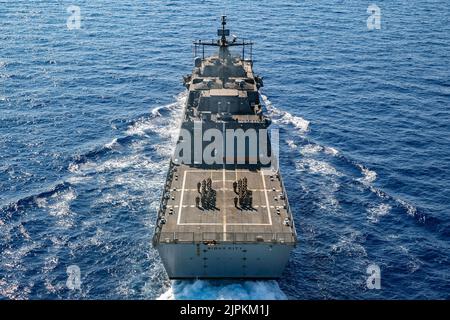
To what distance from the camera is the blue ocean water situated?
4709 centimetres

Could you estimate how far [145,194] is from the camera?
59062mm

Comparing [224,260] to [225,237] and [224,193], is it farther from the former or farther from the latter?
[224,193]

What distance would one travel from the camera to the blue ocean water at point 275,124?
155ft

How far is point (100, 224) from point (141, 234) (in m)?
4.88

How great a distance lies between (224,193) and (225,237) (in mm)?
7873

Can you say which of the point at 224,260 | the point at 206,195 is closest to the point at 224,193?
the point at 206,195

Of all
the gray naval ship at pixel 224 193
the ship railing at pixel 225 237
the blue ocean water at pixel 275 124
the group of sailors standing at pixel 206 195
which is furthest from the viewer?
the blue ocean water at pixel 275 124

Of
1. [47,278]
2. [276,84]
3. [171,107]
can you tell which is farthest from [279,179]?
[276,84]

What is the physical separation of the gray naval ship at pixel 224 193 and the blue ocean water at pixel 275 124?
248cm

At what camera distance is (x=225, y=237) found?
41.4 metres

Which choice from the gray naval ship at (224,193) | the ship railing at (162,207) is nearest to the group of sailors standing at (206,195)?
the gray naval ship at (224,193)

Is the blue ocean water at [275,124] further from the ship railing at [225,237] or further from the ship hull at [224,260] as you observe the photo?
the ship railing at [225,237]
